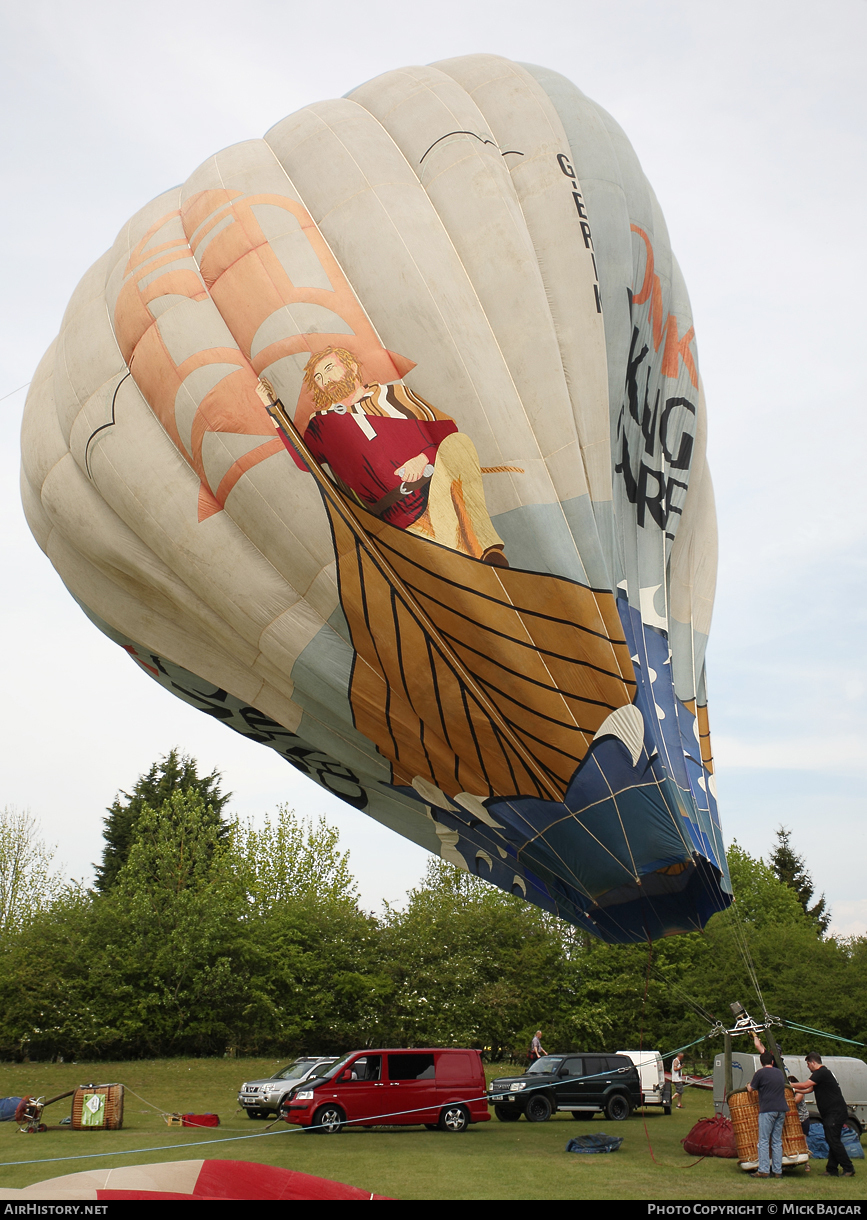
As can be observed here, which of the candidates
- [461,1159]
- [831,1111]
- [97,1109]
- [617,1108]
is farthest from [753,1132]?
[97,1109]

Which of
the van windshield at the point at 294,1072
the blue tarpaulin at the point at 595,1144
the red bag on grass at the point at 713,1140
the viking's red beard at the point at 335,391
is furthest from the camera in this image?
the van windshield at the point at 294,1072

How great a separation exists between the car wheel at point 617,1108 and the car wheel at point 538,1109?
3.23ft

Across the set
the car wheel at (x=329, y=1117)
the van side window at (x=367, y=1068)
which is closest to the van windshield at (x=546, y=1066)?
the van side window at (x=367, y=1068)

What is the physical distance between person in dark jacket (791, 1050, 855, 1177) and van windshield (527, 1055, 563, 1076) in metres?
7.21

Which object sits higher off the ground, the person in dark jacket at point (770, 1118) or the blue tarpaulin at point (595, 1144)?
the person in dark jacket at point (770, 1118)

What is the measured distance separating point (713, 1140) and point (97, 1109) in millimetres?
8395

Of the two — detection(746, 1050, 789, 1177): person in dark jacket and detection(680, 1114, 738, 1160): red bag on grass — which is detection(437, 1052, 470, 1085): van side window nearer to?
detection(680, 1114, 738, 1160): red bag on grass

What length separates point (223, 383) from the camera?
8.91 meters

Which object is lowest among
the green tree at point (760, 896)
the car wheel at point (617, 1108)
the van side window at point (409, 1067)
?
the car wheel at point (617, 1108)

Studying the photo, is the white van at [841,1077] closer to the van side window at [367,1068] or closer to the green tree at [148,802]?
the van side window at [367,1068]

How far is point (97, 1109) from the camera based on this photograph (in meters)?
13.2

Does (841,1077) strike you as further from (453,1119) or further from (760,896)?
(760,896)

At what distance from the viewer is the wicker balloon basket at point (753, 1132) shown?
8898 millimetres

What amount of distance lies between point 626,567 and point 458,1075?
8.43 m
